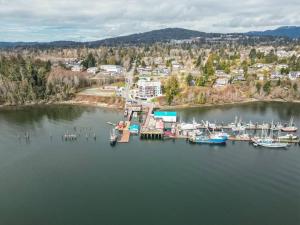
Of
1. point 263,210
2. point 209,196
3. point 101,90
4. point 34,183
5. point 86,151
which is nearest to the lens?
point 263,210

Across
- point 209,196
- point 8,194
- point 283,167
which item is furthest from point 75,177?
point 283,167

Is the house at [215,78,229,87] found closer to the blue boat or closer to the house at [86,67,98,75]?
the blue boat

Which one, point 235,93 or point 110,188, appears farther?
point 235,93

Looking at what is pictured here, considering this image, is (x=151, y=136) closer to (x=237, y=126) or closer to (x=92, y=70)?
(x=237, y=126)

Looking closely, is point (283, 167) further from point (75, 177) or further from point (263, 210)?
point (75, 177)

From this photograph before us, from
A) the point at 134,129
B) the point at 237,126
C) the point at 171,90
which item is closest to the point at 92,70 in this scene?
the point at 171,90

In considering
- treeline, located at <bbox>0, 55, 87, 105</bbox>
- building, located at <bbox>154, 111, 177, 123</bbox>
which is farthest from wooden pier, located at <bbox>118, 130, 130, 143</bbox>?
treeline, located at <bbox>0, 55, 87, 105</bbox>

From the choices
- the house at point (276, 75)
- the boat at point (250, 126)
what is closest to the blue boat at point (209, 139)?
the boat at point (250, 126)
